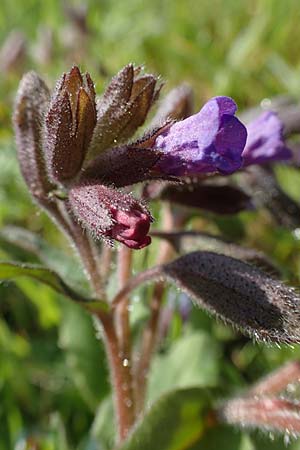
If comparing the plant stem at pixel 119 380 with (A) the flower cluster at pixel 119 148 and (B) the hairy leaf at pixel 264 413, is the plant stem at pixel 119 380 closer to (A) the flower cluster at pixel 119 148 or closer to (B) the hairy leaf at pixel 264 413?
(B) the hairy leaf at pixel 264 413

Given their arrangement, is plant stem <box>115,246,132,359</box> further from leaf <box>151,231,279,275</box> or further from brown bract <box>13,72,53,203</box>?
brown bract <box>13,72,53,203</box>

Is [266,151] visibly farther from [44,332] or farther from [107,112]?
[44,332]

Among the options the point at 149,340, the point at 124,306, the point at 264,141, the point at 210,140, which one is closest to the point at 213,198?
the point at 264,141

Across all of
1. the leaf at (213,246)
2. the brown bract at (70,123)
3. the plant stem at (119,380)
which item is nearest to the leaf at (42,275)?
the plant stem at (119,380)

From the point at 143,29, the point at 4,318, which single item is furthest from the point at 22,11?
the point at 4,318

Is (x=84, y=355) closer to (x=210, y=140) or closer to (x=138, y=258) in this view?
(x=138, y=258)

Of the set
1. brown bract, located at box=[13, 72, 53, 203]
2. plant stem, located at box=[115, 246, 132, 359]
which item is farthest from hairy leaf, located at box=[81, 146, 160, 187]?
plant stem, located at box=[115, 246, 132, 359]
